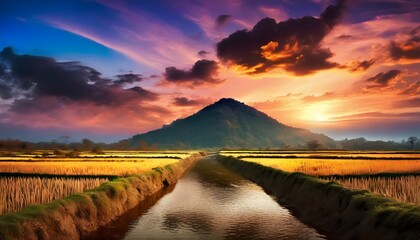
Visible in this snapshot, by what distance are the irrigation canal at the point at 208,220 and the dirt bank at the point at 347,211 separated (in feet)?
3.44

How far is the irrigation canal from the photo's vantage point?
58.9 ft

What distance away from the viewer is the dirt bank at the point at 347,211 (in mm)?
13875

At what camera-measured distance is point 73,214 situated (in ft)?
58.5

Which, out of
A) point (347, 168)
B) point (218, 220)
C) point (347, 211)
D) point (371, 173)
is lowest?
point (218, 220)

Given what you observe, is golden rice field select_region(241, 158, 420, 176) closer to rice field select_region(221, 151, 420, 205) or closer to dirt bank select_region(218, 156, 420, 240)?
rice field select_region(221, 151, 420, 205)

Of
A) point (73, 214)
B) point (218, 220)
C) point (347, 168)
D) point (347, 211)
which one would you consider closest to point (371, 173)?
point (347, 168)

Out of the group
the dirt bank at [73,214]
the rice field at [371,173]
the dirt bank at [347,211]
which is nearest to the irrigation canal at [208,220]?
the dirt bank at [73,214]

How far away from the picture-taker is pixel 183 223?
20.2m

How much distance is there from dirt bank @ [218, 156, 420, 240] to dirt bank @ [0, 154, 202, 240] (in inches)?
445

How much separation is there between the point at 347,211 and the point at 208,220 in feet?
24.4

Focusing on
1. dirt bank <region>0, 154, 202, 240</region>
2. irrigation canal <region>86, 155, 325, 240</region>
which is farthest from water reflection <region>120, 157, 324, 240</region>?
dirt bank <region>0, 154, 202, 240</region>

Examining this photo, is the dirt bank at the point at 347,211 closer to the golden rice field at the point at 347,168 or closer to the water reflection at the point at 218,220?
the water reflection at the point at 218,220

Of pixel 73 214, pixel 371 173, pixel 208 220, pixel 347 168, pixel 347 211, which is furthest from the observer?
pixel 347 168

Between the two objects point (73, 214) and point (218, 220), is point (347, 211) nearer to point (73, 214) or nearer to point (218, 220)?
point (218, 220)
